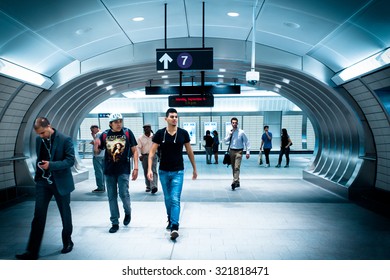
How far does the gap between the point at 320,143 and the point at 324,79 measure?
3.49 metres

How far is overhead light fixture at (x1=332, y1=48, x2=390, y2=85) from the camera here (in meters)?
4.75

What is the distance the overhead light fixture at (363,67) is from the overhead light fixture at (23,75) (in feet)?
19.7

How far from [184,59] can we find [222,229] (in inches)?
112

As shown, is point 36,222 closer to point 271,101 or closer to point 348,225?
point 348,225

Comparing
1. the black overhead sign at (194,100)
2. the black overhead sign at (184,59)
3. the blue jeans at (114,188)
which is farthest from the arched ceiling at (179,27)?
the blue jeans at (114,188)

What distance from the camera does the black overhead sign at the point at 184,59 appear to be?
5.25 m

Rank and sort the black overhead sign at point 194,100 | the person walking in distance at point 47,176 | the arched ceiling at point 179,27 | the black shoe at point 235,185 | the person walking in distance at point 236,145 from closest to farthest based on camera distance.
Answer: the person walking in distance at point 47,176 < the arched ceiling at point 179,27 < the person walking in distance at point 236,145 < the black shoe at point 235,185 < the black overhead sign at point 194,100

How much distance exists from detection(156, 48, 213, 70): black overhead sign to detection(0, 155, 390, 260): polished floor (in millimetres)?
2533

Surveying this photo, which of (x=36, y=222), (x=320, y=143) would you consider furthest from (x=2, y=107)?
(x=320, y=143)

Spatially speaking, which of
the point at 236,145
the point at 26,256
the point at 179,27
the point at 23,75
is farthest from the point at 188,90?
the point at 26,256

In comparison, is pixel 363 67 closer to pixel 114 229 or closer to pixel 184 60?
pixel 184 60

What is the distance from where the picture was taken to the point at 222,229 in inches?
177

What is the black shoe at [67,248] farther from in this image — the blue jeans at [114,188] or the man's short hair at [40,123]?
the man's short hair at [40,123]

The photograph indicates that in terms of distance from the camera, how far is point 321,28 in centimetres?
514
